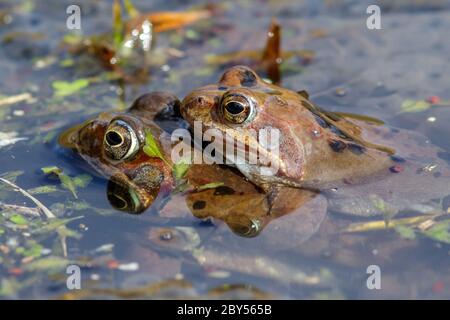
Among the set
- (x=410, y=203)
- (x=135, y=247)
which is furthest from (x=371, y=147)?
(x=135, y=247)

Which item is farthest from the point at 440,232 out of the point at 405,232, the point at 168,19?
the point at 168,19

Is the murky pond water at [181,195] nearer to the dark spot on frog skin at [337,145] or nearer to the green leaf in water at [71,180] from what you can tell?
the green leaf in water at [71,180]

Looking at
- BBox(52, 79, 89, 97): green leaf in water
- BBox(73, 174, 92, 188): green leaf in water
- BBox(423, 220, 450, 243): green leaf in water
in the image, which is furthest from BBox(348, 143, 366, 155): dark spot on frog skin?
BBox(52, 79, 89, 97): green leaf in water

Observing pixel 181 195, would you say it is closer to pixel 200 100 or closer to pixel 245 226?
pixel 245 226

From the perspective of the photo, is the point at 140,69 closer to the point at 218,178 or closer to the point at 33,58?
the point at 33,58

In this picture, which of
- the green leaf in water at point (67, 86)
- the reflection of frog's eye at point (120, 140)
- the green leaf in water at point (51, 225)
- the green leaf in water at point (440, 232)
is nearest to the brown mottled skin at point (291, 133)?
the reflection of frog's eye at point (120, 140)

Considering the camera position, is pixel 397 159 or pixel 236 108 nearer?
pixel 236 108

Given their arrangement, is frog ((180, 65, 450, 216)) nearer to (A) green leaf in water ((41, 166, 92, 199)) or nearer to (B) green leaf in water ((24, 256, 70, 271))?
(A) green leaf in water ((41, 166, 92, 199))
